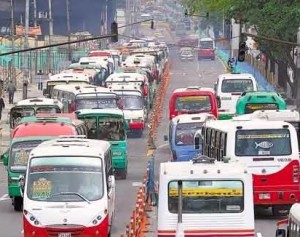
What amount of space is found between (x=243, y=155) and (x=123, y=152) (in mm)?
10969

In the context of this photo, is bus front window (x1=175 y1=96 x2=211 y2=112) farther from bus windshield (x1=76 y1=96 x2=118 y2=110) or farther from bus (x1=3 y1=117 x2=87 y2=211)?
bus (x1=3 y1=117 x2=87 y2=211)

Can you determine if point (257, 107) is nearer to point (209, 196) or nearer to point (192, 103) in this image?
point (192, 103)

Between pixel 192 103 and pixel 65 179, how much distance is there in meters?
28.4

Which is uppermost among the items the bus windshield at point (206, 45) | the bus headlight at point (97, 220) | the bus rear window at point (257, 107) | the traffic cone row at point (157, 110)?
the bus headlight at point (97, 220)

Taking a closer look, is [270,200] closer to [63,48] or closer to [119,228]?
[119,228]

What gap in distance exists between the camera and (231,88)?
209ft

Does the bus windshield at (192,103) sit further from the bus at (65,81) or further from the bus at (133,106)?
the bus at (65,81)

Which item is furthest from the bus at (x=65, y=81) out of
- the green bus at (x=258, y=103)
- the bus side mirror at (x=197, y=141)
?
the bus side mirror at (x=197, y=141)

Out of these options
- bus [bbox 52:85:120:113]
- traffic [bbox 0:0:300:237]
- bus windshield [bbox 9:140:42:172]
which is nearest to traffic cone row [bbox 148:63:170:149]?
traffic [bbox 0:0:300:237]

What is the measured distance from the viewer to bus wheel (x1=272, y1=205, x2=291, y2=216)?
33.8 metres

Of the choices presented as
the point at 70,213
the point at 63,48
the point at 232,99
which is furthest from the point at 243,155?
the point at 63,48

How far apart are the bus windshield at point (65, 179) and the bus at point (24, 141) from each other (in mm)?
5782

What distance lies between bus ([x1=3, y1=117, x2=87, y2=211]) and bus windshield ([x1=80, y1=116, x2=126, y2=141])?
6126 mm

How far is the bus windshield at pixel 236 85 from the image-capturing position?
63.3m
